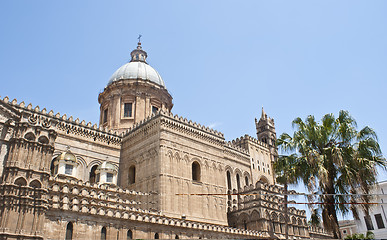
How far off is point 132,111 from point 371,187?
2609 centimetres

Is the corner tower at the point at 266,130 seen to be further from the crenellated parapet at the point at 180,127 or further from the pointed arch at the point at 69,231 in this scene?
the pointed arch at the point at 69,231

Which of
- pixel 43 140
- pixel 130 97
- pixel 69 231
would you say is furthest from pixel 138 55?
pixel 69 231

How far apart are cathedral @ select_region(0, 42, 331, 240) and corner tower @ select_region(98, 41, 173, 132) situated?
0.38 ft

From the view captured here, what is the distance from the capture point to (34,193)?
51.7 ft

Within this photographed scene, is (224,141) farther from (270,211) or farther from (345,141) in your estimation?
(345,141)

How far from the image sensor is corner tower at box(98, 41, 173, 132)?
36.0m

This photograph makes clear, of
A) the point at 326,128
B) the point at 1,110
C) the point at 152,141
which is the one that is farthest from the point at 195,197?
the point at 1,110

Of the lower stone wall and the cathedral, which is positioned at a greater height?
the cathedral

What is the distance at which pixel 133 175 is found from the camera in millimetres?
30250

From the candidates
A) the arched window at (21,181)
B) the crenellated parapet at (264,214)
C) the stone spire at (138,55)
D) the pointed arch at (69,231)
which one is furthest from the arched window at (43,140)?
the stone spire at (138,55)

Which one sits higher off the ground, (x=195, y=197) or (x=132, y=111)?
(x=132, y=111)

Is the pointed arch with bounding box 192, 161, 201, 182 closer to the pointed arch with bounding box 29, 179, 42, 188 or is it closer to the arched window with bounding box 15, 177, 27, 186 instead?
the pointed arch with bounding box 29, 179, 42, 188

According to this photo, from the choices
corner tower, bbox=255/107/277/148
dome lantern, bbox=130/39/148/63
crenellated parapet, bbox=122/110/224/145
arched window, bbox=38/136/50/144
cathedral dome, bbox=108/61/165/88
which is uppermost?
dome lantern, bbox=130/39/148/63

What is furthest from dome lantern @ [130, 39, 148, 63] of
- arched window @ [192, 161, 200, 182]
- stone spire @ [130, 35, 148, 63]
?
arched window @ [192, 161, 200, 182]
